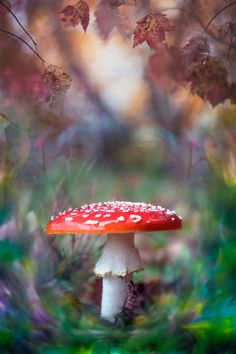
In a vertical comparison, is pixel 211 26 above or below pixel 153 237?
above

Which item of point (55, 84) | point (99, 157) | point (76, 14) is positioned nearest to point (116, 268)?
point (99, 157)

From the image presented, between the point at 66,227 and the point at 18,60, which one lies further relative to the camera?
the point at 18,60

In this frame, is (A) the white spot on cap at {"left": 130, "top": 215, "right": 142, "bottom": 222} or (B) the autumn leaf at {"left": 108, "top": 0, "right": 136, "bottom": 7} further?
(B) the autumn leaf at {"left": 108, "top": 0, "right": 136, "bottom": 7}

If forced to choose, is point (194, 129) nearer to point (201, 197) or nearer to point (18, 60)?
point (201, 197)

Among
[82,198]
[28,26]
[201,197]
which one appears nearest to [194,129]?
[201,197]

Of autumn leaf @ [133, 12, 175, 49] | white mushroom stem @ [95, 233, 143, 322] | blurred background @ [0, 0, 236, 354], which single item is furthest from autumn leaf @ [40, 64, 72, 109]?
white mushroom stem @ [95, 233, 143, 322]

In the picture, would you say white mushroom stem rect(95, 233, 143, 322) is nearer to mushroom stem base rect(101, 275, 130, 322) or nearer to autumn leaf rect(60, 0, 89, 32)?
mushroom stem base rect(101, 275, 130, 322)
